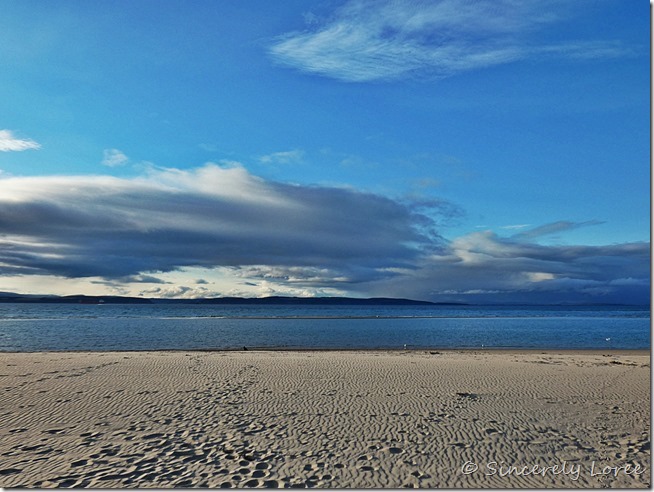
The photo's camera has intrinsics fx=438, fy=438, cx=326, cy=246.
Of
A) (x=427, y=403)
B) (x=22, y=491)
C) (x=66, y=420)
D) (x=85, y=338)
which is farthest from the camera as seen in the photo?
(x=85, y=338)

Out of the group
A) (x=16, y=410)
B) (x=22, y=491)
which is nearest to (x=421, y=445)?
(x=22, y=491)

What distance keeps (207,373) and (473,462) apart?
39.6ft

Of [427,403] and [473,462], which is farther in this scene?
[427,403]

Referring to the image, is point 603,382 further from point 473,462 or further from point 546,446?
point 473,462

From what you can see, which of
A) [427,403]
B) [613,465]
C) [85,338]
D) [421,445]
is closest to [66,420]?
[421,445]

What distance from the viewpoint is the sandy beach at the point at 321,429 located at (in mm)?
7629

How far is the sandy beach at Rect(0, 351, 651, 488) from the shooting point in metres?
7.63

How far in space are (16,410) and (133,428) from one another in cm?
414

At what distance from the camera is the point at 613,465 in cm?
812

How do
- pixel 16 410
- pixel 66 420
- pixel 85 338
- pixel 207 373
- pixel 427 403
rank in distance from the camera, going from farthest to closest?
pixel 85 338
pixel 207 373
pixel 427 403
pixel 16 410
pixel 66 420

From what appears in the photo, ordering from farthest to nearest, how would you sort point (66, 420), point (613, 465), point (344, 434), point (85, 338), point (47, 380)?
1. point (85, 338)
2. point (47, 380)
3. point (66, 420)
4. point (344, 434)
5. point (613, 465)

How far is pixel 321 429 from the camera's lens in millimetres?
10109

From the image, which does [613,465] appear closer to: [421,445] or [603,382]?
[421,445]

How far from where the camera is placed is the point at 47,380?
15.8m
